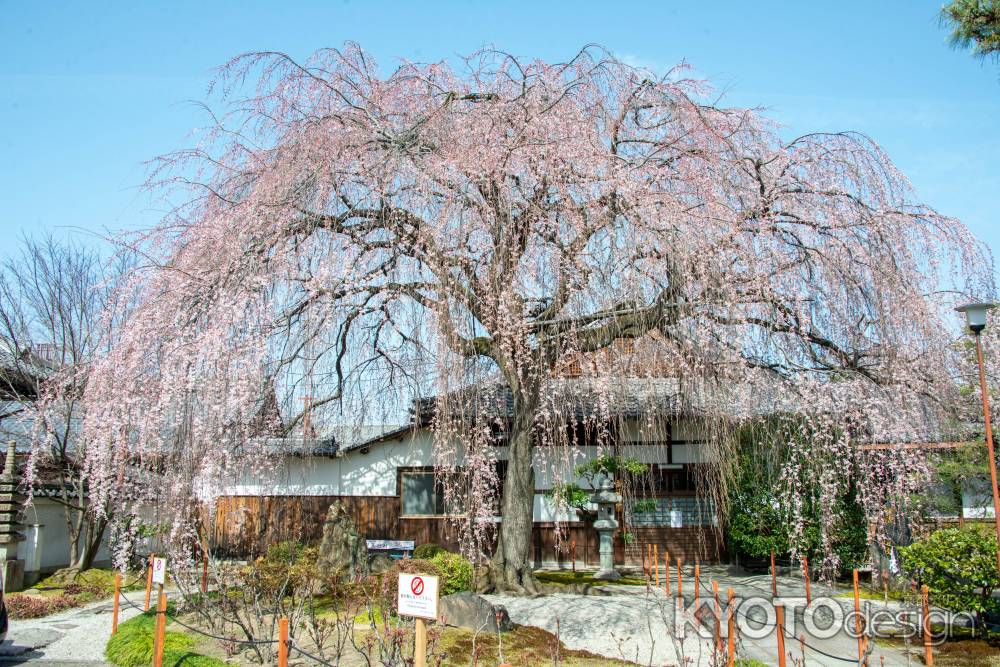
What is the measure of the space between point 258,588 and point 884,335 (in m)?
7.62

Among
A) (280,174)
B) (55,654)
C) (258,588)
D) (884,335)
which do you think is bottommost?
(55,654)

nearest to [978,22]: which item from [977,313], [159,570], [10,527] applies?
[977,313]

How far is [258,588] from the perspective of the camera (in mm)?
8727

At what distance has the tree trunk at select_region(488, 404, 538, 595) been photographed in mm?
10664

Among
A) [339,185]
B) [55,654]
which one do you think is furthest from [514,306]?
[55,654]

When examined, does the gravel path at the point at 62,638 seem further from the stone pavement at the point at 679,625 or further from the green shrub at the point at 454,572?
the stone pavement at the point at 679,625

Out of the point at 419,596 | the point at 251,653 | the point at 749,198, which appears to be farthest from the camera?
the point at 749,198

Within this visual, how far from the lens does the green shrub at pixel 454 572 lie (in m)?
10.3

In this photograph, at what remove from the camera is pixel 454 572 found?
34.5 feet

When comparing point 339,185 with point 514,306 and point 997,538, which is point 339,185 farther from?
point 997,538

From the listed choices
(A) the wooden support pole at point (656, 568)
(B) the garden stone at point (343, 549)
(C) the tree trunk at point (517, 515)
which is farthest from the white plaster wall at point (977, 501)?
(B) the garden stone at point (343, 549)

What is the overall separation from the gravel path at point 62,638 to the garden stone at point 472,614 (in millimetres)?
3679

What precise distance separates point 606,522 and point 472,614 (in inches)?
235

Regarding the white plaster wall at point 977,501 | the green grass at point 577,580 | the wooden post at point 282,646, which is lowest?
the green grass at point 577,580
